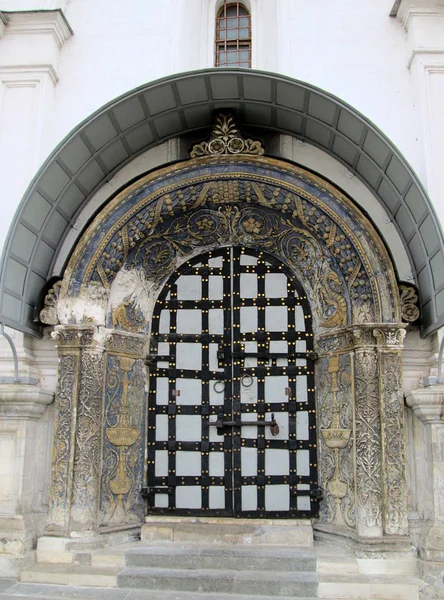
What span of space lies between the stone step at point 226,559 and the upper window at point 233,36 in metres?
5.66

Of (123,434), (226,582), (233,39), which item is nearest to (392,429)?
(226,582)

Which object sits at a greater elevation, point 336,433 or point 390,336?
point 390,336

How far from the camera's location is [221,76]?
22.3ft

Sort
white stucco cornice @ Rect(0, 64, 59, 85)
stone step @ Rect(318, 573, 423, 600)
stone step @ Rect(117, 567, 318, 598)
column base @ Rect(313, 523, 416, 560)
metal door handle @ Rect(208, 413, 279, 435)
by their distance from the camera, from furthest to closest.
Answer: white stucco cornice @ Rect(0, 64, 59, 85), metal door handle @ Rect(208, 413, 279, 435), column base @ Rect(313, 523, 416, 560), stone step @ Rect(117, 567, 318, 598), stone step @ Rect(318, 573, 423, 600)

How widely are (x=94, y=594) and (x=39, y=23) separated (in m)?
6.27

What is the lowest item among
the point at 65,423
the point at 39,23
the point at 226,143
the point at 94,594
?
the point at 94,594

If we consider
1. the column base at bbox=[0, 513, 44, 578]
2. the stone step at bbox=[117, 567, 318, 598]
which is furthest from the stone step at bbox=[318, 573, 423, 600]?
the column base at bbox=[0, 513, 44, 578]

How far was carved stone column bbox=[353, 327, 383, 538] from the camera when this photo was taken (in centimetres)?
647

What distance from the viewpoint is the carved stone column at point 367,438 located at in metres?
6.47

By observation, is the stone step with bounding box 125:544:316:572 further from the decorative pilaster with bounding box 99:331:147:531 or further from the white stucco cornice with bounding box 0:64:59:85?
the white stucco cornice with bounding box 0:64:59:85

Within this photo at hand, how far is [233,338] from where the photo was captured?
25.4 ft

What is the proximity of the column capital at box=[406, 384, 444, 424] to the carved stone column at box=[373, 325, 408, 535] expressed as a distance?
0.69 feet

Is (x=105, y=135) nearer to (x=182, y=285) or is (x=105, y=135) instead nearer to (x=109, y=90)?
(x=109, y=90)

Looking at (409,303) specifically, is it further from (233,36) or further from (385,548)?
(233,36)
